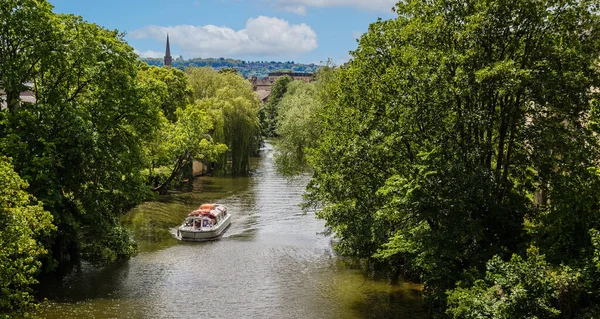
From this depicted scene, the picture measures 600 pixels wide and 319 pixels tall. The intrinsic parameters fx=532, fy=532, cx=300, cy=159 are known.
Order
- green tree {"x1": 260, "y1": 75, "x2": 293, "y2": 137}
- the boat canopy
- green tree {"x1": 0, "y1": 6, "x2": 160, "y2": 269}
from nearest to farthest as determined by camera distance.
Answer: green tree {"x1": 0, "y1": 6, "x2": 160, "y2": 269}
the boat canopy
green tree {"x1": 260, "y1": 75, "x2": 293, "y2": 137}

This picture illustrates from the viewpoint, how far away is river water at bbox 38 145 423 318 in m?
19.9

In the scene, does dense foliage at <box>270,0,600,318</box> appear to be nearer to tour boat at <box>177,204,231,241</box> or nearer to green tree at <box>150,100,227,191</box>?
tour boat at <box>177,204,231,241</box>

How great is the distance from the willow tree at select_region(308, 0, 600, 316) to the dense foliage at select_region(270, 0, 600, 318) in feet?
0.13

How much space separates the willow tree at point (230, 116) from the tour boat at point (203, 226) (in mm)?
19463

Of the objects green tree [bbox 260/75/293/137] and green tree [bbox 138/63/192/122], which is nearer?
green tree [bbox 138/63/192/122]

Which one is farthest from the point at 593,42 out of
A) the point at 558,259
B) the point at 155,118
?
the point at 155,118

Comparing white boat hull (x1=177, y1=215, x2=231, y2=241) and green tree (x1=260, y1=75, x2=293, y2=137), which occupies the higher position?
green tree (x1=260, y1=75, x2=293, y2=137)

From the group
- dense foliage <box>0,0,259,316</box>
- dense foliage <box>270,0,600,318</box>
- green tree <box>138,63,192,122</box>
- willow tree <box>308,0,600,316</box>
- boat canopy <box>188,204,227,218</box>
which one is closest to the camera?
dense foliage <box>270,0,600,318</box>

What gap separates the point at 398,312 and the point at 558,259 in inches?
290

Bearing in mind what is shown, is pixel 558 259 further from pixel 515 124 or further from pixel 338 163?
pixel 338 163

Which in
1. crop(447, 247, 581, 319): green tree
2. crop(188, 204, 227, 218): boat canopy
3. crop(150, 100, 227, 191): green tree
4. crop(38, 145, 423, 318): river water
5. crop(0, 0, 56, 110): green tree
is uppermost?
crop(0, 0, 56, 110): green tree

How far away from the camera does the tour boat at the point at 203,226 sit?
32500mm

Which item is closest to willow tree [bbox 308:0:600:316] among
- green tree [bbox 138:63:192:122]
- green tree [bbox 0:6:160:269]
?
green tree [bbox 0:6:160:269]

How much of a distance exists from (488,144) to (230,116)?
40.5 m
